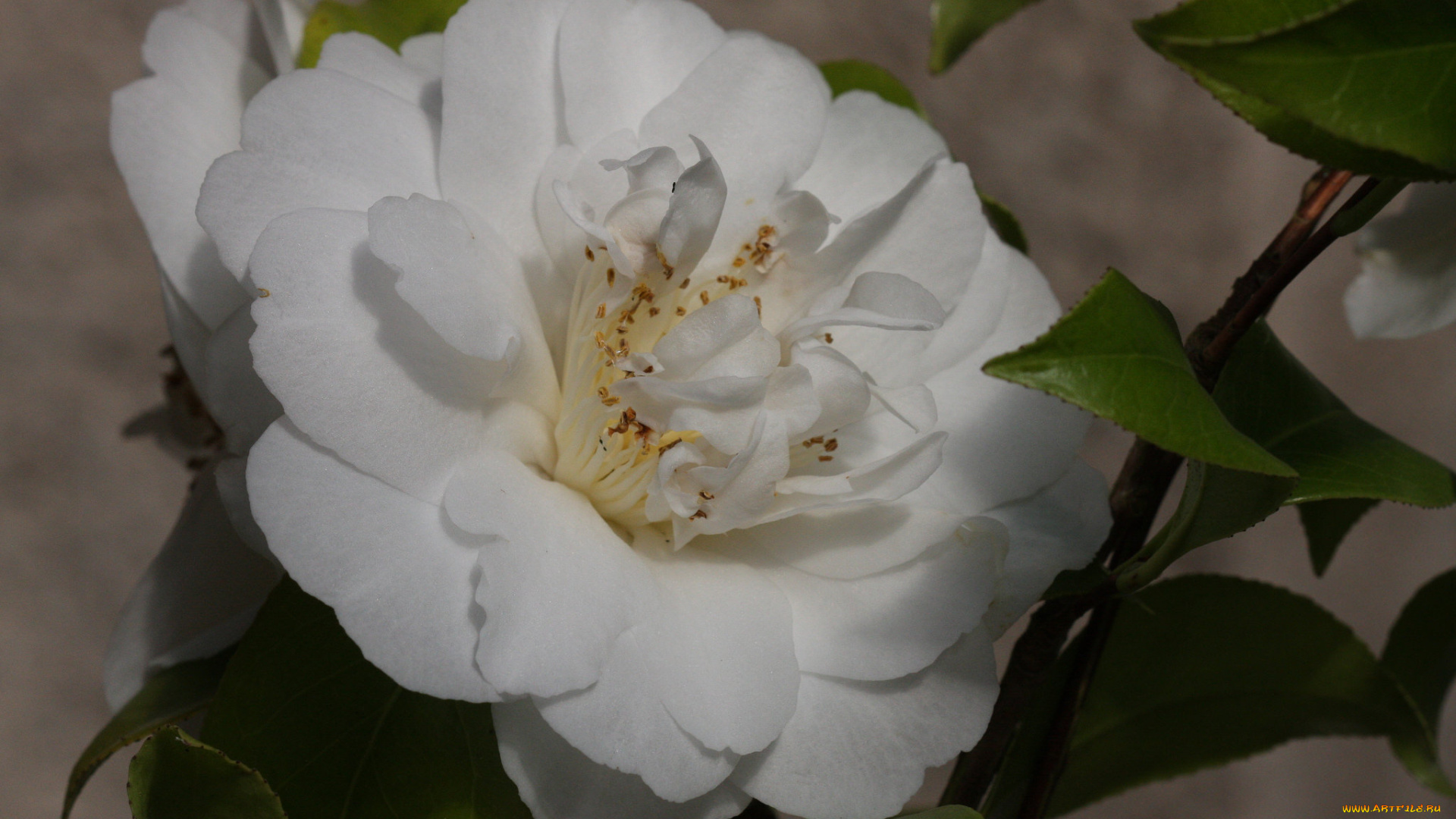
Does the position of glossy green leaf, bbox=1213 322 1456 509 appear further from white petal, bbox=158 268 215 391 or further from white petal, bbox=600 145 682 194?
white petal, bbox=158 268 215 391

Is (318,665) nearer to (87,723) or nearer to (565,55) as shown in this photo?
(565,55)

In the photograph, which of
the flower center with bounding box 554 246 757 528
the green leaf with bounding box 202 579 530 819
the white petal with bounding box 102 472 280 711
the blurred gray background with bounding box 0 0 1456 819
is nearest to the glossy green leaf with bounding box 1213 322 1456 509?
the flower center with bounding box 554 246 757 528

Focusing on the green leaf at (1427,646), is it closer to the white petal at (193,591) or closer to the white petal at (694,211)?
the white petal at (694,211)

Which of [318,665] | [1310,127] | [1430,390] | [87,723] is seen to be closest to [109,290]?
[87,723]

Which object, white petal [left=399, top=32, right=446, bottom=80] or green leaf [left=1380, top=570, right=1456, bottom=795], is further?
green leaf [left=1380, top=570, right=1456, bottom=795]

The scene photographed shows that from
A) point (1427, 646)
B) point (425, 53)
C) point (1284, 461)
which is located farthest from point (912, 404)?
point (1427, 646)

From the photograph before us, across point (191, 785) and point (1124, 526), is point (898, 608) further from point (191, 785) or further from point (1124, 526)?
point (191, 785)
